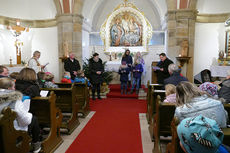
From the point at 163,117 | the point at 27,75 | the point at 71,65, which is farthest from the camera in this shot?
the point at 71,65

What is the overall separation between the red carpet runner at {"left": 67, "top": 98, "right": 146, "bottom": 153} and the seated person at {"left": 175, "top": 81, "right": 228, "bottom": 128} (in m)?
1.51

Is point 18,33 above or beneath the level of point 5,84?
above

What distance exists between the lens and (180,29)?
7.44m

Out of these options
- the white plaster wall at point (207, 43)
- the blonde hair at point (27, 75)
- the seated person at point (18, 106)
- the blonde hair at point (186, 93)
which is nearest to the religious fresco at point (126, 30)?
the white plaster wall at point (207, 43)

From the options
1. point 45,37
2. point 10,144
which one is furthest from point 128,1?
point 10,144

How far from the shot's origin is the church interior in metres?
7.43

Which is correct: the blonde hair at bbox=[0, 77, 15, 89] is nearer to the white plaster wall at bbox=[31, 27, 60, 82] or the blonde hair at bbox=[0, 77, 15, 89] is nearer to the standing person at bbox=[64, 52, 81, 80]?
the standing person at bbox=[64, 52, 81, 80]

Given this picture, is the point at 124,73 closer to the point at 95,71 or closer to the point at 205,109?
the point at 95,71

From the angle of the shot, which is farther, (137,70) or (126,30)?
(126,30)

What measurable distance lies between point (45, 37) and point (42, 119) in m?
7.17

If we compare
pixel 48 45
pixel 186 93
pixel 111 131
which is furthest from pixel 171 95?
pixel 48 45

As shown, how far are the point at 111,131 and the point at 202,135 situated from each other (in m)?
2.79

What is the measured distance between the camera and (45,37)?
367 inches

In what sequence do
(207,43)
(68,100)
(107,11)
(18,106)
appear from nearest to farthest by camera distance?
(18,106) < (68,100) < (207,43) < (107,11)
